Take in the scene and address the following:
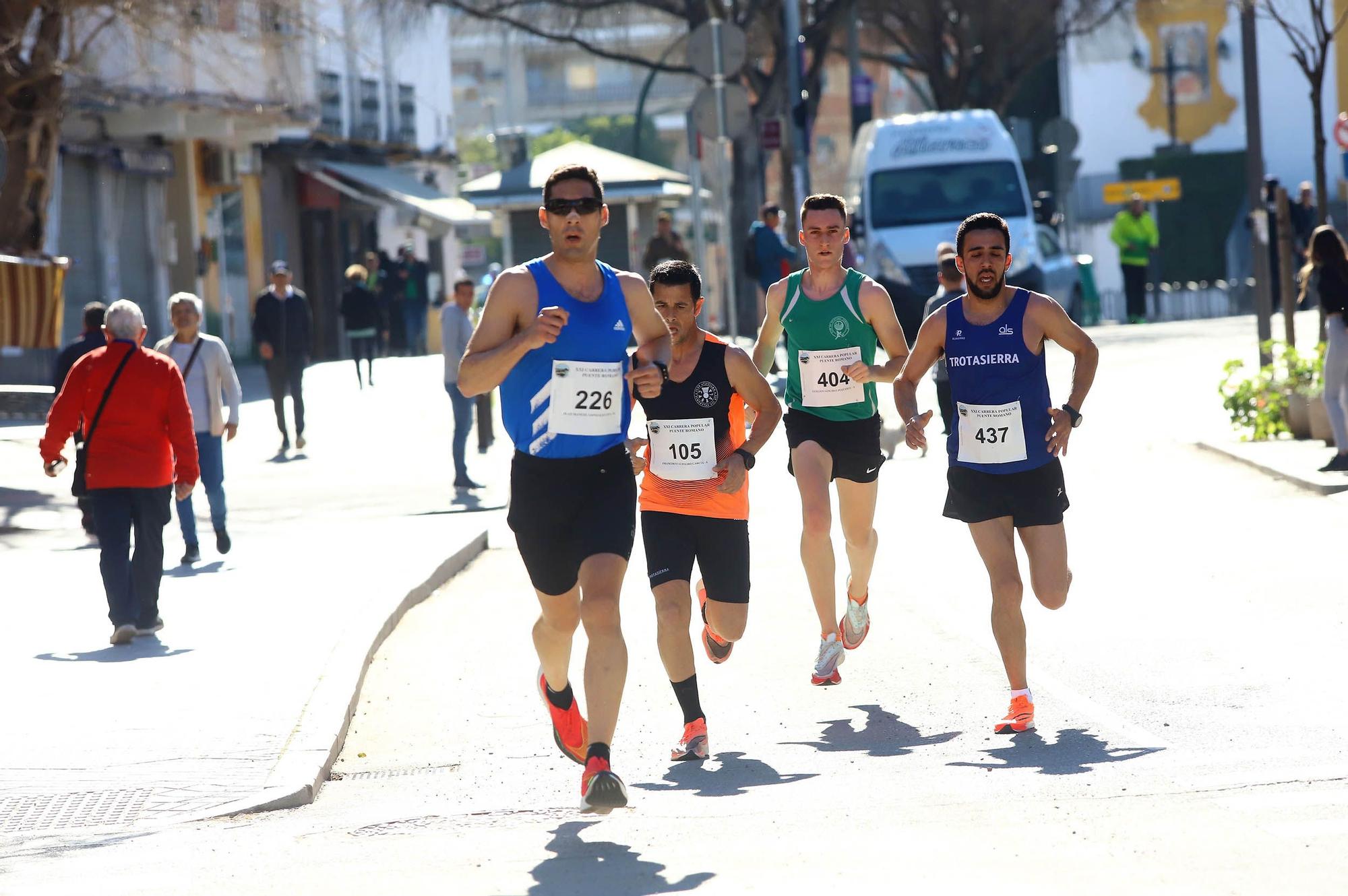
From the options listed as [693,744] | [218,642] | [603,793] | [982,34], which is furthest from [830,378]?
[982,34]

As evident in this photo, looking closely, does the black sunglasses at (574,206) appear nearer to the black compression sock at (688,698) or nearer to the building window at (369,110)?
the black compression sock at (688,698)

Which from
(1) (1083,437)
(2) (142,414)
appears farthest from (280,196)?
(2) (142,414)

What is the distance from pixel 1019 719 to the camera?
754 cm

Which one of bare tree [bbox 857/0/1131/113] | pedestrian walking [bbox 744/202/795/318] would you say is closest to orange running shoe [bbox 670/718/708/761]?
pedestrian walking [bbox 744/202/795/318]

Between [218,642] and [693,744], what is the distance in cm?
353

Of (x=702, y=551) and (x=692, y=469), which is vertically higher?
(x=692, y=469)

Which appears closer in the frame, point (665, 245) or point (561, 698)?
point (561, 698)

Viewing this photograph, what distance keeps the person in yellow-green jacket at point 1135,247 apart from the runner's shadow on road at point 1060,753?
91.2 feet

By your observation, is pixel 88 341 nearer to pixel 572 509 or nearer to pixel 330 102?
pixel 572 509

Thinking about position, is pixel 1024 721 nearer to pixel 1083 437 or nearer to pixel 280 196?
pixel 1083 437

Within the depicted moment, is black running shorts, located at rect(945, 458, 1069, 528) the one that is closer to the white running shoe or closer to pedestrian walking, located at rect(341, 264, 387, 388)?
the white running shoe

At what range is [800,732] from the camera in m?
7.85

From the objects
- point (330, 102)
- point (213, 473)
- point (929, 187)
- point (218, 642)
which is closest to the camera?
point (218, 642)

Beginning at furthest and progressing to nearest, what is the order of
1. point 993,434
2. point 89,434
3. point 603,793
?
1. point 89,434
2. point 993,434
3. point 603,793
